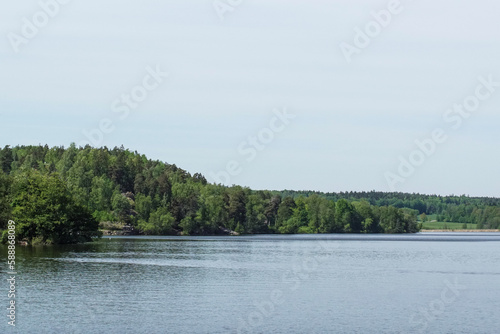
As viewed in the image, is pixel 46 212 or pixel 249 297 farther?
pixel 46 212

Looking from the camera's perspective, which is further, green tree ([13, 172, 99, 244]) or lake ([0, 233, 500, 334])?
green tree ([13, 172, 99, 244])

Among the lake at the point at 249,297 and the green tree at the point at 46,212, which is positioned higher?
the green tree at the point at 46,212

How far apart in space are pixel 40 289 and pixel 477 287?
40482 mm

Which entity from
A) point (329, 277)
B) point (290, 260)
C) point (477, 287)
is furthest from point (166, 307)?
point (290, 260)

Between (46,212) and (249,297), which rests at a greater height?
(46,212)

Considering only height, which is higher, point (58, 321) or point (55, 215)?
point (55, 215)

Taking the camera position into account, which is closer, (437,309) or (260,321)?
(260,321)

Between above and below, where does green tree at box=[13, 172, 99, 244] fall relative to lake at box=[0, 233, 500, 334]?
above

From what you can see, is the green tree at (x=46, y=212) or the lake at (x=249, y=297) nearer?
the lake at (x=249, y=297)

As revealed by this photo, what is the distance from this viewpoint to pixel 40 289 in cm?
5847

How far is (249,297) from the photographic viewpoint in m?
56.3

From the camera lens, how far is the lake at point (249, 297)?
144 feet

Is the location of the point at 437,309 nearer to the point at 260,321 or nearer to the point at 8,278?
the point at 260,321

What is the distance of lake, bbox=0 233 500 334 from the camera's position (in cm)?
4388
